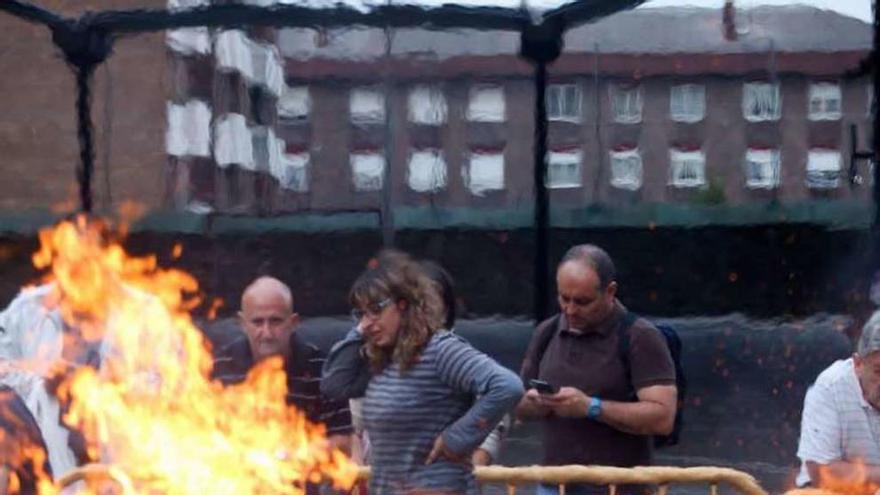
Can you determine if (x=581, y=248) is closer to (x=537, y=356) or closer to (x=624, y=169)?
(x=537, y=356)

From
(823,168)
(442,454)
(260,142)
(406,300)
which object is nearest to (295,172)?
(260,142)

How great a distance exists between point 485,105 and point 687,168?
0.79 m

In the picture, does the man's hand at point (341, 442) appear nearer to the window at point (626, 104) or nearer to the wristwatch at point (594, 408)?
the wristwatch at point (594, 408)

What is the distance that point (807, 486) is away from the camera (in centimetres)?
543

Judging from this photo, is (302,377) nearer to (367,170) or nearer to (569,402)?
(569,402)

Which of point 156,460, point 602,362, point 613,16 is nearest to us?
point 156,460

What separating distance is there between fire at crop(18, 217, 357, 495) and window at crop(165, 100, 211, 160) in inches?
67.2

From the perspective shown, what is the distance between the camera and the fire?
5172 millimetres

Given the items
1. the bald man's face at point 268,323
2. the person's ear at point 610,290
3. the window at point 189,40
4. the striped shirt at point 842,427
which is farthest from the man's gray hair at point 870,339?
the window at point 189,40

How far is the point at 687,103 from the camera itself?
26.7ft

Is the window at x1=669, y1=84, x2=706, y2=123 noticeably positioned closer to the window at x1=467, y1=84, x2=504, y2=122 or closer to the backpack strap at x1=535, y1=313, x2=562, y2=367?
the window at x1=467, y1=84, x2=504, y2=122

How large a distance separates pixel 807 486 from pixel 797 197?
2.89m

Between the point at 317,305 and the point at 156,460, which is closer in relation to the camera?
the point at 156,460

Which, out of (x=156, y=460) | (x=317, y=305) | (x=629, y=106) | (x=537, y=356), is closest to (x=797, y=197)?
(x=629, y=106)
